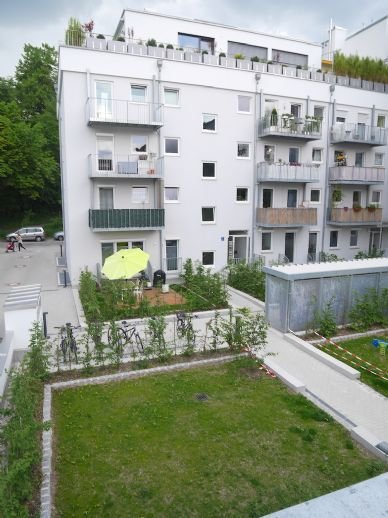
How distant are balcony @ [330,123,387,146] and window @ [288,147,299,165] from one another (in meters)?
2.58

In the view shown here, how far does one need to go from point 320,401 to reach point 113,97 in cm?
1681

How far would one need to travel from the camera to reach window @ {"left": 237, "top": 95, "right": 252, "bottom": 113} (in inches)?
882

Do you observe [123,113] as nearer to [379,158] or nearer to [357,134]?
[357,134]

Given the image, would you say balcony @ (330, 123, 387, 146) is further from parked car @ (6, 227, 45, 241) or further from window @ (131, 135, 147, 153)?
parked car @ (6, 227, 45, 241)

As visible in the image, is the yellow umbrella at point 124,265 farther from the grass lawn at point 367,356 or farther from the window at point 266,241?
the window at point 266,241

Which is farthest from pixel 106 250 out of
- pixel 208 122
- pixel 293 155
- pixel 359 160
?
pixel 359 160

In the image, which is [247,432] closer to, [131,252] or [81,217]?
[131,252]

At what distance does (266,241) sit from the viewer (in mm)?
24250

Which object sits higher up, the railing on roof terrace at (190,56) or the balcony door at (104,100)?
the railing on roof terrace at (190,56)

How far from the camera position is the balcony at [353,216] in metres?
24.8

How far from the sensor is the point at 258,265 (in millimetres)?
21469

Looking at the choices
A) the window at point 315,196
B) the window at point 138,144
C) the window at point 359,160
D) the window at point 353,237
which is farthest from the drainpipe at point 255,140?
the window at point 359,160

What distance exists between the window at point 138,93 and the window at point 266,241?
1022 cm

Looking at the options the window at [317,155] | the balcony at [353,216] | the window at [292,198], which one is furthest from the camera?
the window at [317,155]
